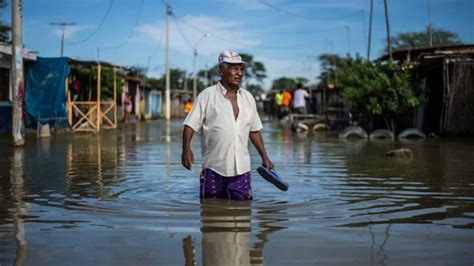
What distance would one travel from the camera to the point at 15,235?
460cm

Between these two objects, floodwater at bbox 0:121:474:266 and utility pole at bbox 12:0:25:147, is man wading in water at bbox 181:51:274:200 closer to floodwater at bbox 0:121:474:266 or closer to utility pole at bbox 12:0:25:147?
floodwater at bbox 0:121:474:266

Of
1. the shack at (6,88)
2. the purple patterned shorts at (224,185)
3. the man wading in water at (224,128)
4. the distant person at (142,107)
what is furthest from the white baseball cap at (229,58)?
the distant person at (142,107)

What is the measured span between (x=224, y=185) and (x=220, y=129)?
22.7 inches

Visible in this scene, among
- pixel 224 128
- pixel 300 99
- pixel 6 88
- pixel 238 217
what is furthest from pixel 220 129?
pixel 300 99

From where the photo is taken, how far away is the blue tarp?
20.8m

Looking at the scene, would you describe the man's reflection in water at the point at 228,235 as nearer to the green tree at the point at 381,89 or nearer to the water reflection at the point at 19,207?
the water reflection at the point at 19,207

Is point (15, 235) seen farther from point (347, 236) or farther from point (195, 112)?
point (347, 236)

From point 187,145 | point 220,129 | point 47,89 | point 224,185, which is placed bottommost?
point 224,185

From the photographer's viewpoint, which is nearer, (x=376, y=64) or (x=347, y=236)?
(x=347, y=236)

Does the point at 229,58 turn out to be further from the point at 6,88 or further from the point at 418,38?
the point at 418,38

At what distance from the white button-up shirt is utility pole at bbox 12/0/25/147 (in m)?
9.68

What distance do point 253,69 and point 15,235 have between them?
99.3 meters

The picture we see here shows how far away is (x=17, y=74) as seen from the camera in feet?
48.4

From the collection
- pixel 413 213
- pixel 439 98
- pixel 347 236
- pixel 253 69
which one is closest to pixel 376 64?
pixel 439 98
